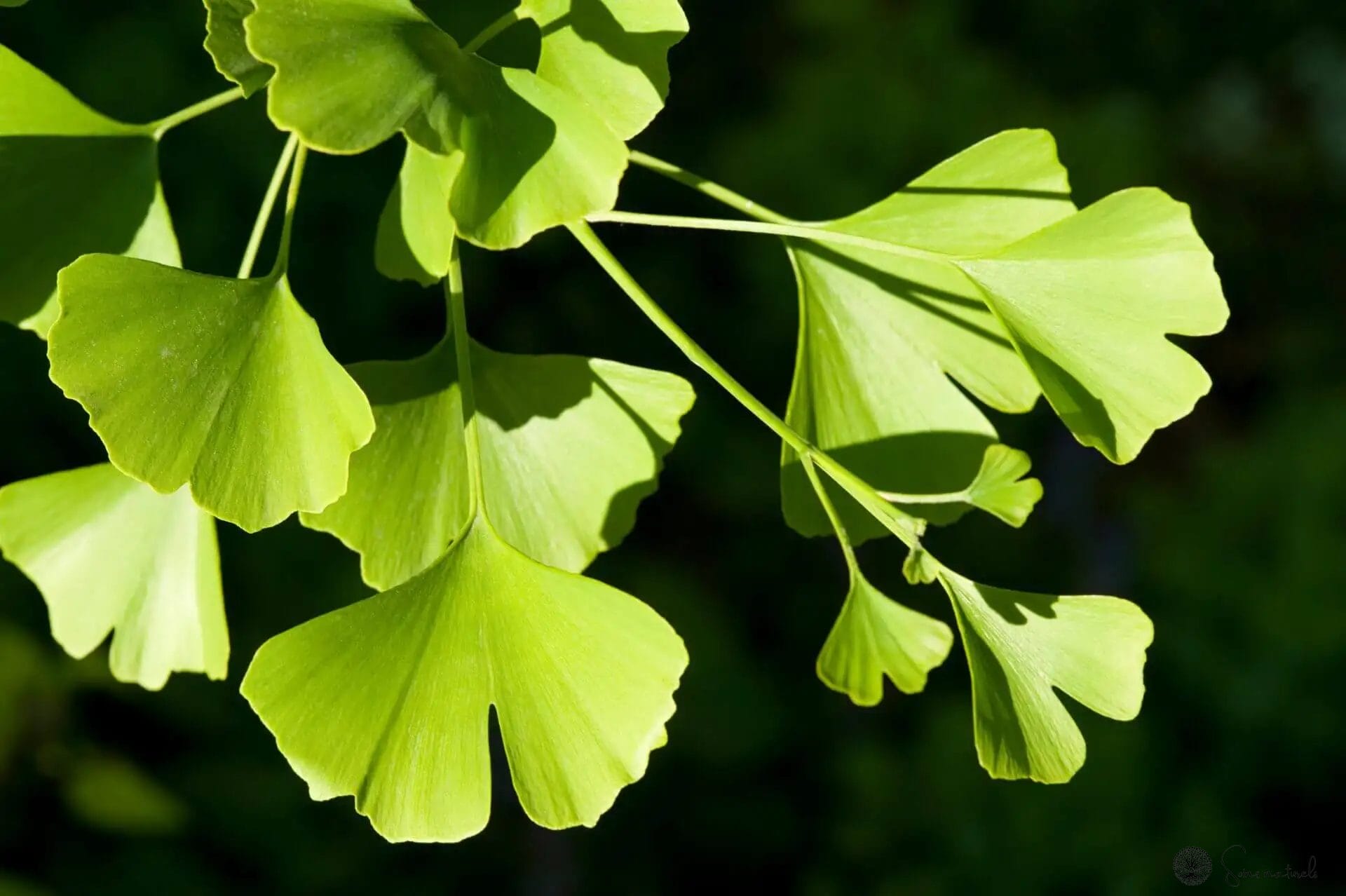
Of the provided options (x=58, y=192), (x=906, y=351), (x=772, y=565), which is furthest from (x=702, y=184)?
(x=772, y=565)

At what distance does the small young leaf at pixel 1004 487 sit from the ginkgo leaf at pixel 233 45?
11.0 inches

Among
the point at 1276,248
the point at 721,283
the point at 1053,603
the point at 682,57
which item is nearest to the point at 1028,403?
the point at 1053,603

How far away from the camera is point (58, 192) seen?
0.52 m

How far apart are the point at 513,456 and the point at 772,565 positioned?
1645mm

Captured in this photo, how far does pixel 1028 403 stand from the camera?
1.82 feet

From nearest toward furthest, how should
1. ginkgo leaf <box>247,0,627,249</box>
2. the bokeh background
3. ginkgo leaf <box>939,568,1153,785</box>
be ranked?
ginkgo leaf <box>247,0,627,249</box>, ginkgo leaf <box>939,568,1153,785</box>, the bokeh background

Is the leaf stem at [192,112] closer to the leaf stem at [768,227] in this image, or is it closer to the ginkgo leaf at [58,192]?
the ginkgo leaf at [58,192]

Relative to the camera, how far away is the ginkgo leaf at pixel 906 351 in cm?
54

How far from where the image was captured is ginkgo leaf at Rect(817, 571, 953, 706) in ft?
1.65

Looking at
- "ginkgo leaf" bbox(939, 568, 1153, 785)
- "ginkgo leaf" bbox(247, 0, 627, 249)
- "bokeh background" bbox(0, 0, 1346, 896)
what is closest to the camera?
"ginkgo leaf" bbox(247, 0, 627, 249)

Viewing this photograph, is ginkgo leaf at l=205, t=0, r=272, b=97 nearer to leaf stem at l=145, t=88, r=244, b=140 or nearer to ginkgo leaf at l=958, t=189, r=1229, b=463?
leaf stem at l=145, t=88, r=244, b=140

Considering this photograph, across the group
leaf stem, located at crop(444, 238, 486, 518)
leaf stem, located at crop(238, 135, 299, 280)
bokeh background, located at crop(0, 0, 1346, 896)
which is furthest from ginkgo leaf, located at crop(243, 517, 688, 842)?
bokeh background, located at crop(0, 0, 1346, 896)

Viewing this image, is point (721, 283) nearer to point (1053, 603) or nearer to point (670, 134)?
point (670, 134)

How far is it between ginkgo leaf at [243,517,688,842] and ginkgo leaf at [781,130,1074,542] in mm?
125
